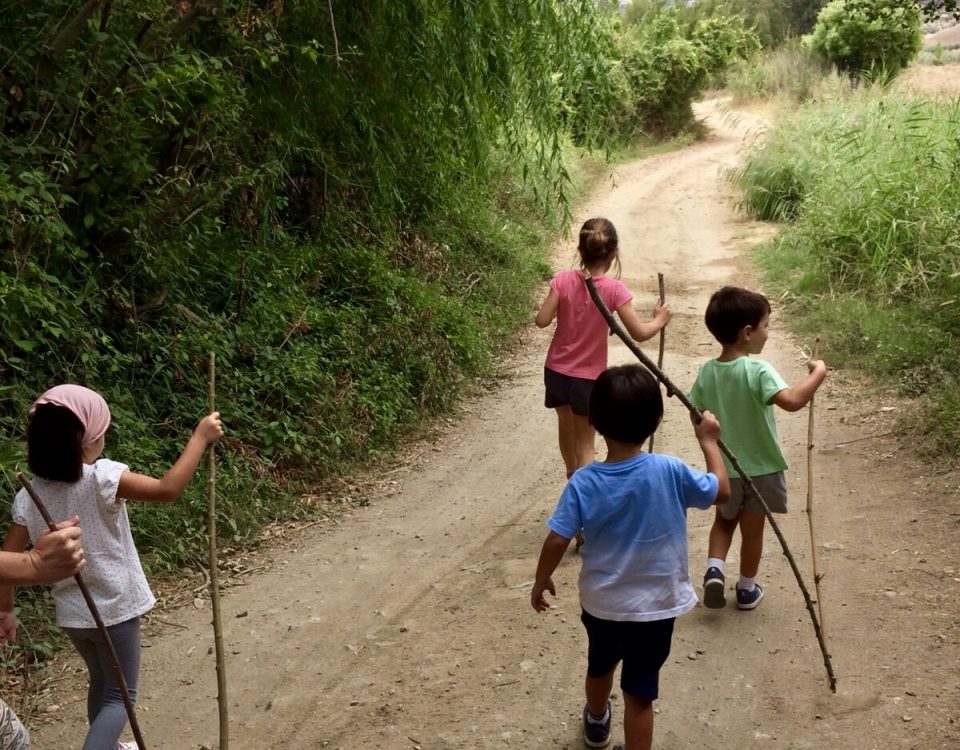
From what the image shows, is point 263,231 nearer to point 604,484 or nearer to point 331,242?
point 331,242

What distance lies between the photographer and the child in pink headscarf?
8.14ft

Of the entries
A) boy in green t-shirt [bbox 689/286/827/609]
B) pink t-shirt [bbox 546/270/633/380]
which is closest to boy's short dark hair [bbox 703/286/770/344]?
boy in green t-shirt [bbox 689/286/827/609]

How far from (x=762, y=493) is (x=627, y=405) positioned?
4.68 feet

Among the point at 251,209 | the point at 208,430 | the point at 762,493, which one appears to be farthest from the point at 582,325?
the point at 251,209

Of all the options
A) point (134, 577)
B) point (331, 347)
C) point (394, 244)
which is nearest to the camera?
point (134, 577)

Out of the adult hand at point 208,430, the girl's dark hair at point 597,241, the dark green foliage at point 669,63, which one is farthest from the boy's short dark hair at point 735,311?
the dark green foliage at point 669,63

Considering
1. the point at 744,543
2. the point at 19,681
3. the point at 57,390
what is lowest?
the point at 744,543

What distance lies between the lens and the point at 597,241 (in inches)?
163

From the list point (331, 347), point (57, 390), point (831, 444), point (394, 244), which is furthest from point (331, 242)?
point (57, 390)

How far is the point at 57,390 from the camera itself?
2.48 metres

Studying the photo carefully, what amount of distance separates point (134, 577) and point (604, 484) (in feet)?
4.67

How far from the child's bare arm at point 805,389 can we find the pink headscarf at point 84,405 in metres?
2.32

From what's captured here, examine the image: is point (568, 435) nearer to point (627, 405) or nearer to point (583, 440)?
point (583, 440)

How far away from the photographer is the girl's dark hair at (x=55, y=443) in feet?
8.02
